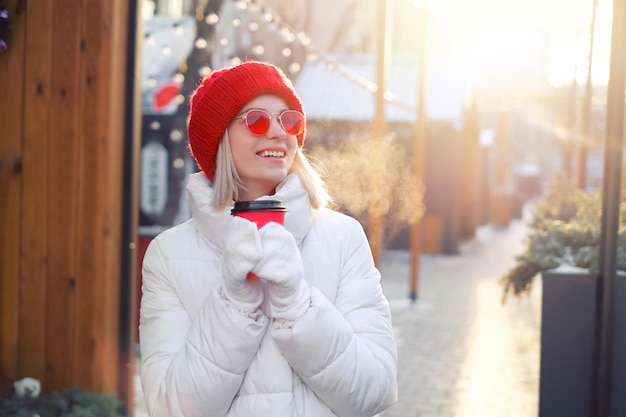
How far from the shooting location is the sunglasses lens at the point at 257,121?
7.10 feet

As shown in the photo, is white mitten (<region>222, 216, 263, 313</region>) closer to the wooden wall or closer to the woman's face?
the woman's face

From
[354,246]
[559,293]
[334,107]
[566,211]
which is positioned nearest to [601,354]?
[559,293]

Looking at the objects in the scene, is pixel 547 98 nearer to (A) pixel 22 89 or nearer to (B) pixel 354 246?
(A) pixel 22 89

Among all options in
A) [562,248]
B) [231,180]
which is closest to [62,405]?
[231,180]

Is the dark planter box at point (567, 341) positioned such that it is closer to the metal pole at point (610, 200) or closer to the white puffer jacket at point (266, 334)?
the metal pole at point (610, 200)

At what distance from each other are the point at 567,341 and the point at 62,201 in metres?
2.56

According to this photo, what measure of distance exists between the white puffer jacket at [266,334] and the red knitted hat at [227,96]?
13cm

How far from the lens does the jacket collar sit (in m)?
2.14

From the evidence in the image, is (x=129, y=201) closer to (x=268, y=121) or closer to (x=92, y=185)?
(x=92, y=185)

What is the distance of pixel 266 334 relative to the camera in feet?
6.78

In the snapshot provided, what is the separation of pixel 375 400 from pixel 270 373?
Result: 0.88 feet

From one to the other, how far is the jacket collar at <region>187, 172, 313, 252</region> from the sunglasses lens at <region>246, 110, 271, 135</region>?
15cm

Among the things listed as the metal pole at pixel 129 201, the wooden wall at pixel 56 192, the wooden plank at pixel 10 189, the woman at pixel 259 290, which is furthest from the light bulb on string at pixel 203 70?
the woman at pixel 259 290

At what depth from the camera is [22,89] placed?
397cm
